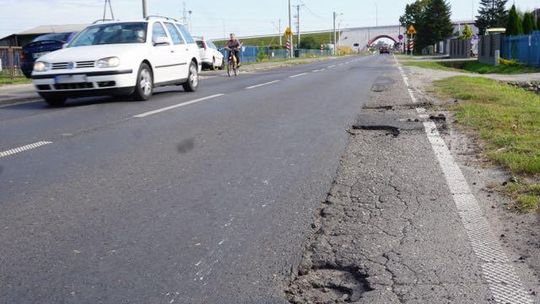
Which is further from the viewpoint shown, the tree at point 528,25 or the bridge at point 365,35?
the bridge at point 365,35

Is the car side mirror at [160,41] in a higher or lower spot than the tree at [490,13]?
lower

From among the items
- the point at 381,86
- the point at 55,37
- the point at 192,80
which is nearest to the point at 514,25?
the point at 381,86

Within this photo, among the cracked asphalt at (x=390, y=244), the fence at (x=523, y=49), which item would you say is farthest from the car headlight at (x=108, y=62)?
the fence at (x=523, y=49)

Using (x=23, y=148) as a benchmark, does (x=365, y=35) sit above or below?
above

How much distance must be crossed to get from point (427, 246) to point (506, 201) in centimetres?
129

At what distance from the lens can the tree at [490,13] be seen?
95.6 meters

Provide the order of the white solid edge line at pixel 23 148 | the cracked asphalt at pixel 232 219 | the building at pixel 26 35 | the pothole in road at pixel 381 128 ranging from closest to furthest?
1. the cracked asphalt at pixel 232 219
2. the white solid edge line at pixel 23 148
3. the pothole in road at pixel 381 128
4. the building at pixel 26 35

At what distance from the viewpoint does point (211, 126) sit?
8609 millimetres

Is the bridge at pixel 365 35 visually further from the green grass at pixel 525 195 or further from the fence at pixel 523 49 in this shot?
the green grass at pixel 525 195

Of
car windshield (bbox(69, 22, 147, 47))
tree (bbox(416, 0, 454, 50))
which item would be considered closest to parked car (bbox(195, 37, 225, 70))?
car windshield (bbox(69, 22, 147, 47))

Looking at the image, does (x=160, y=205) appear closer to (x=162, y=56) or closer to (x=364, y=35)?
(x=162, y=56)

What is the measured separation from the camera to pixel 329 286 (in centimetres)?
323

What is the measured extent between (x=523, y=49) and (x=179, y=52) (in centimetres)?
2454

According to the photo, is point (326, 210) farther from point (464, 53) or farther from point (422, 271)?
point (464, 53)
